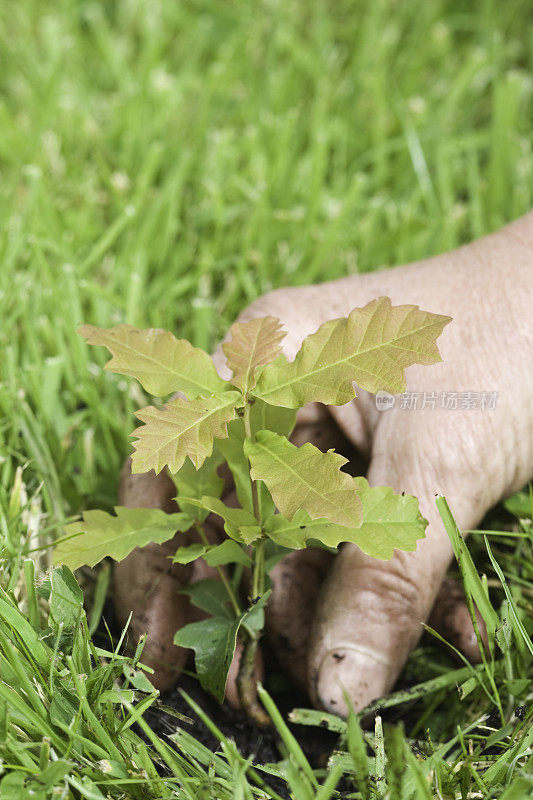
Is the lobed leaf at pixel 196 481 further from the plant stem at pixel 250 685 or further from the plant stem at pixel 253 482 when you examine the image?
the plant stem at pixel 250 685

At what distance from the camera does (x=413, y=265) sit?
189 cm

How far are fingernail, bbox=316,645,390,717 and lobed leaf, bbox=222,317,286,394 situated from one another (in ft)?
1.84

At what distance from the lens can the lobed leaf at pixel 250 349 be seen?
4.11ft

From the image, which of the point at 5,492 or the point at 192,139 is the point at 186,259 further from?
the point at 5,492

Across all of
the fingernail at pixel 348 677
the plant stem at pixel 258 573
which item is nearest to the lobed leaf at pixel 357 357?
the plant stem at pixel 258 573

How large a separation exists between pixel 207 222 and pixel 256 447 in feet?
5.63

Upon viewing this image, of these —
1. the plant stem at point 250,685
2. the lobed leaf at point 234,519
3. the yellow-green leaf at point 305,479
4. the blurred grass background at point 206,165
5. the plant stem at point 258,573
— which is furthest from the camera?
the blurred grass background at point 206,165

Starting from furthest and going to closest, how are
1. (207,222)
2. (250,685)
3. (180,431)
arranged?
(207,222) < (250,685) < (180,431)

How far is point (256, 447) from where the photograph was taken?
4.07 feet

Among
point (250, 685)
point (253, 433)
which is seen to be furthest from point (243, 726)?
point (253, 433)

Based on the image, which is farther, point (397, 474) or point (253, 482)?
point (397, 474)

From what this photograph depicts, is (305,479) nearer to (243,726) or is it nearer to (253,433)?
(253,433)

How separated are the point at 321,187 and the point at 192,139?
0.62m

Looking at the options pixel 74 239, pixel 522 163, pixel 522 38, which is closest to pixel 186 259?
pixel 74 239
